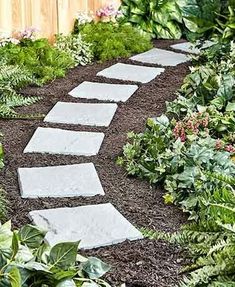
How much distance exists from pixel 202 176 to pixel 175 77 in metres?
2.35

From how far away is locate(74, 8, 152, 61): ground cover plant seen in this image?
584cm

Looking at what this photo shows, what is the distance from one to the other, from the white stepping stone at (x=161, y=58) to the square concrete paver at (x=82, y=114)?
134cm

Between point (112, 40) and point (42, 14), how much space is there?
656 mm

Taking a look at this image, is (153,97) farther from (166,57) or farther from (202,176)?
(202,176)

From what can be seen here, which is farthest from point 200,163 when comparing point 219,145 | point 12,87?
point 12,87

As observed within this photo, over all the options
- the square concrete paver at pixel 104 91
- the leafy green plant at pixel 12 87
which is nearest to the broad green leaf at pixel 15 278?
the leafy green plant at pixel 12 87

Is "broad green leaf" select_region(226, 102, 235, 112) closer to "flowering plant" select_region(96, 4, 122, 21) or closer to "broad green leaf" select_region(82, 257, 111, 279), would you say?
"broad green leaf" select_region(82, 257, 111, 279)

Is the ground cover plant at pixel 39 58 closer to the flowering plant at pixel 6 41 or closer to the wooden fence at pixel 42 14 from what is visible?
the flowering plant at pixel 6 41

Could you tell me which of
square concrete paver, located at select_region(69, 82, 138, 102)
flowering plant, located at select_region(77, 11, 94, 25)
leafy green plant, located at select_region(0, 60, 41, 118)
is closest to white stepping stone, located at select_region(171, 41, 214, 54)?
flowering plant, located at select_region(77, 11, 94, 25)

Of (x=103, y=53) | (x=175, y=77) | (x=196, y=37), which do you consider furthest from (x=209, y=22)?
(x=103, y=53)

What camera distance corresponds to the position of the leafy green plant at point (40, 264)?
6.48 ft

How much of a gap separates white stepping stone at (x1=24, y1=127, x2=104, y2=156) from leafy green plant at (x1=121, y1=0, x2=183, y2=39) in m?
3.01

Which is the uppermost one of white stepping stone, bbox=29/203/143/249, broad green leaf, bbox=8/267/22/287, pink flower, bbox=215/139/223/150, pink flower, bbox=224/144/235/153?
broad green leaf, bbox=8/267/22/287

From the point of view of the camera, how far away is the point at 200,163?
3105 mm
